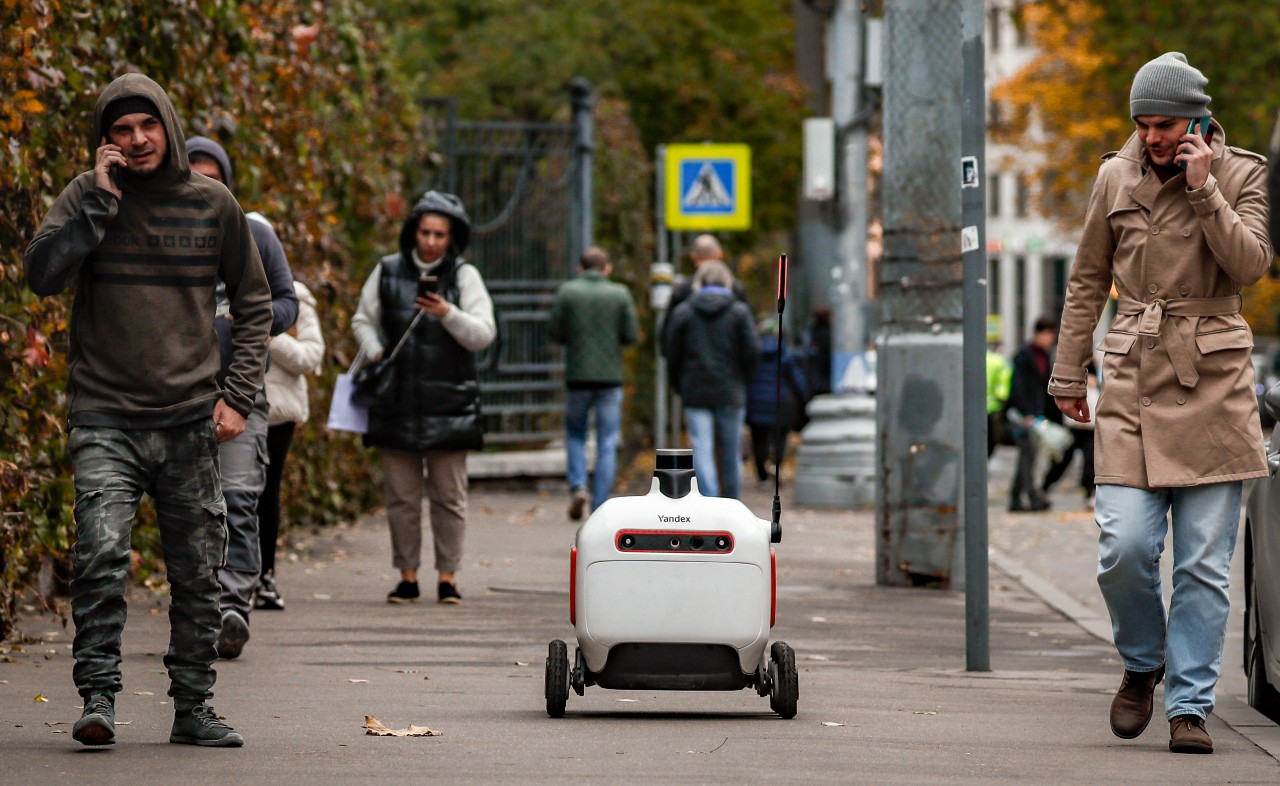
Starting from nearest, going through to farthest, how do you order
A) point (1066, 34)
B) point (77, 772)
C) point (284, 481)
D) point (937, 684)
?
point (77, 772)
point (937, 684)
point (284, 481)
point (1066, 34)

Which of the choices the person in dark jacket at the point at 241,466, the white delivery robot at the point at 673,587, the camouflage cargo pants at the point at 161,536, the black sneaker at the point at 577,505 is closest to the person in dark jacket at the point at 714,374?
the black sneaker at the point at 577,505

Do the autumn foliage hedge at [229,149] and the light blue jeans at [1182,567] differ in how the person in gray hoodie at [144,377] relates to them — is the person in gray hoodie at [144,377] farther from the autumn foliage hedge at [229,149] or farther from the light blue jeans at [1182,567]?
the light blue jeans at [1182,567]

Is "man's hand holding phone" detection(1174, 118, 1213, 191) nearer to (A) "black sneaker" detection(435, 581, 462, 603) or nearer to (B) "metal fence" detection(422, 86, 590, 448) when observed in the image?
(A) "black sneaker" detection(435, 581, 462, 603)

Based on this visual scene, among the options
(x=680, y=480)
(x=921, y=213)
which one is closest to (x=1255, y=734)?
(x=680, y=480)

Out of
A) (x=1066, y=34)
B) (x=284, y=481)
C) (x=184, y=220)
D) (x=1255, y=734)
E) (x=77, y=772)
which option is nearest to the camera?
(x=77, y=772)

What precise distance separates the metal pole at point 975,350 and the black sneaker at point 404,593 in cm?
305

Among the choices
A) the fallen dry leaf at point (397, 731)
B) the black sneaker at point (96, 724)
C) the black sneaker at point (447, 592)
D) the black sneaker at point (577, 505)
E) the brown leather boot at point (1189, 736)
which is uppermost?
the black sneaker at point (96, 724)

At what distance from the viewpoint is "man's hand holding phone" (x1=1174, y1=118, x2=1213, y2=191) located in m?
6.68

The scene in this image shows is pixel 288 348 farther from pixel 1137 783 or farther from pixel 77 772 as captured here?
pixel 1137 783

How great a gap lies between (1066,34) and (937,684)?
33.8 m

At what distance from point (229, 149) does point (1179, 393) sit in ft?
21.2

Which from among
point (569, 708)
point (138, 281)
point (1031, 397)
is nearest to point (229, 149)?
point (569, 708)

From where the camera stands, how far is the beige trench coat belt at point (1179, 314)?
6.75m

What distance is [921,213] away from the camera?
12594 millimetres
